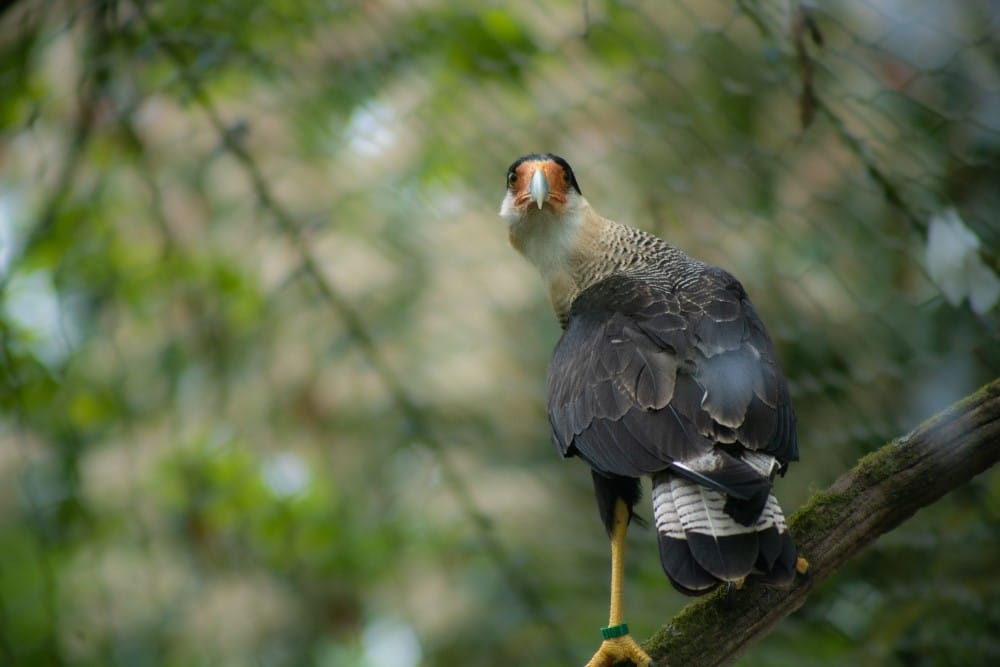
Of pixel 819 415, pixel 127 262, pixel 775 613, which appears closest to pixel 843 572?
pixel 819 415

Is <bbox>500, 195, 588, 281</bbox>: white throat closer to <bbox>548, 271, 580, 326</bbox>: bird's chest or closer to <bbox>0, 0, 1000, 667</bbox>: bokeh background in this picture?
<bbox>548, 271, 580, 326</bbox>: bird's chest

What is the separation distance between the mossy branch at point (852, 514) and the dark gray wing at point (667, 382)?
124 mm

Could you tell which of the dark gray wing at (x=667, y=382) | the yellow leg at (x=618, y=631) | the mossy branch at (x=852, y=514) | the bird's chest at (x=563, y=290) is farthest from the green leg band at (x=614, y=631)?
the bird's chest at (x=563, y=290)

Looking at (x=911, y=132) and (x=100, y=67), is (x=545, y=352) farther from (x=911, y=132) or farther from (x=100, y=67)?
(x=100, y=67)

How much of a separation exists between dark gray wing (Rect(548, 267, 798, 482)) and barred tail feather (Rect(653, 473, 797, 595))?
0.16 ft

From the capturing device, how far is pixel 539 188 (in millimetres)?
2086

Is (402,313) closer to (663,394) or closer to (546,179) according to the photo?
(546,179)

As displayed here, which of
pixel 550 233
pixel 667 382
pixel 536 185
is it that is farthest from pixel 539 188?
pixel 667 382

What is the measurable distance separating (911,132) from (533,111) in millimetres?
1097

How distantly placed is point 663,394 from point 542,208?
0.66 metres

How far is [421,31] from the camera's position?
2994mm

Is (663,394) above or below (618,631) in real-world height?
above

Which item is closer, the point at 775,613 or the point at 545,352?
the point at 775,613

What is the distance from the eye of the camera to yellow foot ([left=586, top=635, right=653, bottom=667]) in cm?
168
